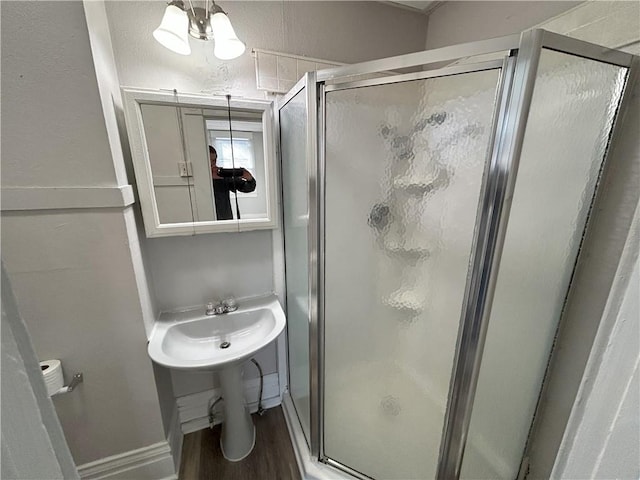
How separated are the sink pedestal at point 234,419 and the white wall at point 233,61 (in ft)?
0.69

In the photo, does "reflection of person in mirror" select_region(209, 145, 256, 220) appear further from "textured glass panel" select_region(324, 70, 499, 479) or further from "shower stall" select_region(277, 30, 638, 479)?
"textured glass panel" select_region(324, 70, 499, 479)

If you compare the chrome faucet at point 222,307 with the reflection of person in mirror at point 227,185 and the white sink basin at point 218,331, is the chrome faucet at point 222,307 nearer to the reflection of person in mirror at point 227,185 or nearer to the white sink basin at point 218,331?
the white sink basin at point 218,331

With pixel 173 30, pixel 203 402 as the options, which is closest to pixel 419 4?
pixel 173 30

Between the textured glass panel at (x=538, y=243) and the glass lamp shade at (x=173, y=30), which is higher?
the glass lamp shade at (x=173, y=30)

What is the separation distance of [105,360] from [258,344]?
22.6 inches

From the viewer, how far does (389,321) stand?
101 centimetres

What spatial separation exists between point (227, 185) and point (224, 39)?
1.85ft

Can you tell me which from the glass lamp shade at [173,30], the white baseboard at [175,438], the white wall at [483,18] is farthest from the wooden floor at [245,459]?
the white wall at [483,18]

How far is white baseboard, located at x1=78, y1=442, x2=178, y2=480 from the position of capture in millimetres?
1075

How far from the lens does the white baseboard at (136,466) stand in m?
1.08

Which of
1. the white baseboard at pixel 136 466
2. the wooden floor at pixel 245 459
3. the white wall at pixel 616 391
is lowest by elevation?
the wooden floor at pixel 245 459

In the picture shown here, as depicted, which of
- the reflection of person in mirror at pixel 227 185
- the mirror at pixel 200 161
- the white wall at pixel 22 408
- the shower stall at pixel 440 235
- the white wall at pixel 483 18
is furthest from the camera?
the reflection of person in mirror at pixel 227 185

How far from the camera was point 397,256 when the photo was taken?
3.13 ft

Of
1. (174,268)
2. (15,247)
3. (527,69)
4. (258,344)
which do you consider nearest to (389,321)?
(258,344)
